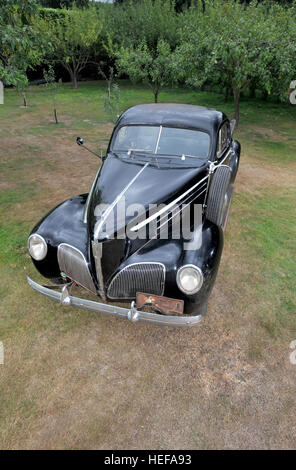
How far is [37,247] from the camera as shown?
10.5 feet

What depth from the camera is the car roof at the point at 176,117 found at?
4316 mm

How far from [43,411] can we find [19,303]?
148 centimetres

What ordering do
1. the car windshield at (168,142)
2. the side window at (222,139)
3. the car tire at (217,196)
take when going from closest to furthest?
the car tire at (217,196), the car windshield at (168,142), the side window at (222,139)

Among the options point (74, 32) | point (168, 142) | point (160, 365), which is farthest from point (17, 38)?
point (74, 32)

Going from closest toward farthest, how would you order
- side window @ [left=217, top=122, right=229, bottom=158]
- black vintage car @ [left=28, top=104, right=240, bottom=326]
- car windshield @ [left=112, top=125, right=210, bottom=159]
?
black vintage car @ [left=28, top=104, right=240, bottom=326] → car windshield @ [left=112, top=125, right=210, bottom=159] → side window @ [left=217, top=122, right=229, bottom=158]

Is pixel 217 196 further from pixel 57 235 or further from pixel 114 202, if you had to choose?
pixel 57 235

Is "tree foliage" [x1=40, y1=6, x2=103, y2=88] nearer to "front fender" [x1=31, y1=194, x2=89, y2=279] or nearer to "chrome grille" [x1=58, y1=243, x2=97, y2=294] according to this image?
"front fender" [x1=31, y1=194, x2=89, y2=279]

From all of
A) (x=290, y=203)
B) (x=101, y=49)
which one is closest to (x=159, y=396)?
(x=290, y=203)

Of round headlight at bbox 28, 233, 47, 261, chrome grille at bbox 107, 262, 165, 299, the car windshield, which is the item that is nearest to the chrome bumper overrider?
chrome grille at bbox 107, 262, 165, 299

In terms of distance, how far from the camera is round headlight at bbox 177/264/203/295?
8.93 ft

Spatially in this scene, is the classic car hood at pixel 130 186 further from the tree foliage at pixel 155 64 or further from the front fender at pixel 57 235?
the tree foliage at pixel 155 64

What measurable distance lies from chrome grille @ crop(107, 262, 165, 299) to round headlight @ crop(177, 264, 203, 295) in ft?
0.60

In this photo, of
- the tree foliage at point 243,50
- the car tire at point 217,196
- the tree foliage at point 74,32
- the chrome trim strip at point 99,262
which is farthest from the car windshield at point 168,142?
the tree foliage at point 74,32
